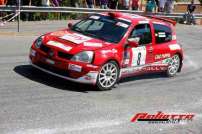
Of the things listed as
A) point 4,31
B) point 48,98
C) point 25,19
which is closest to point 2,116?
point 48,98

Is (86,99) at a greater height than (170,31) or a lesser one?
lesser

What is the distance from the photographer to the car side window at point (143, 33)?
12.4 metres

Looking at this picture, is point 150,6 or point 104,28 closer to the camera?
point 104,28

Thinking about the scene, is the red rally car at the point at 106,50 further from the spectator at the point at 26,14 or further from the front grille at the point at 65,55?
the spectator at the point at 26,14

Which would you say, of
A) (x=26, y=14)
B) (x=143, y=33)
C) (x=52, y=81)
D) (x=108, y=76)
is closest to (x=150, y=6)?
(x=26, y=14)

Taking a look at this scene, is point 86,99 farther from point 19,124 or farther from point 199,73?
point 199,73

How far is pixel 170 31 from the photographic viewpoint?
45.8 feet

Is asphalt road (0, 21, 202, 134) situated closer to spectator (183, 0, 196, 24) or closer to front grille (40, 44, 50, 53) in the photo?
front grille (40, 44, 50, 53)

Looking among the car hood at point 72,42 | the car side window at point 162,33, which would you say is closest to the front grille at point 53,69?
the car hood at point 72,42

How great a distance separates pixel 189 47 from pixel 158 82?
7.74 meters

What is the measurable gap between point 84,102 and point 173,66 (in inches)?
180

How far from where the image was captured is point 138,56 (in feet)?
40.6

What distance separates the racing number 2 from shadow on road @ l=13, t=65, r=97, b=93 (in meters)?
1.38

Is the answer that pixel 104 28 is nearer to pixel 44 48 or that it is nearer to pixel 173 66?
pixel 44 48
